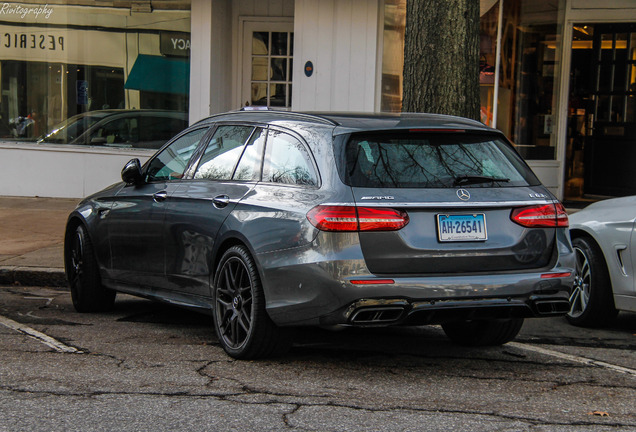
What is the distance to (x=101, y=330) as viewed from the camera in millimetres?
6934

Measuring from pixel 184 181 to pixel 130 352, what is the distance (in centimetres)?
127

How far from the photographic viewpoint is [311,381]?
541 centimetres

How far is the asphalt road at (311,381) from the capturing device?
4.64 metres

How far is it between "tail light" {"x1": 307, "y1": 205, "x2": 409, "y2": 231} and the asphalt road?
863 mm

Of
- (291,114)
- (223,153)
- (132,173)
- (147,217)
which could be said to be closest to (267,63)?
(132,173)

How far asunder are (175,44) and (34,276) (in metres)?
6.45

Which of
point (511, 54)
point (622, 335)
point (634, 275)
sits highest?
point (511, 54)

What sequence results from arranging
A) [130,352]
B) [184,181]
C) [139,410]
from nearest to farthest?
[139,410] → [130,352] → [184,181]

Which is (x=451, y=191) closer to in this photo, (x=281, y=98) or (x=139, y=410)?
(x=139, y=410)

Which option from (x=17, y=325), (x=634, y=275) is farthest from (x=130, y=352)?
(x=634, y=275)

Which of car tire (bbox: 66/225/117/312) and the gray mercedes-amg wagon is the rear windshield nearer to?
the gray mercedes-amg wagon

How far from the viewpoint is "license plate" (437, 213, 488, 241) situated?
5.40m

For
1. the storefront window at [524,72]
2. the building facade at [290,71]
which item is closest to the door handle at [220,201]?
the building facade at [290,71]

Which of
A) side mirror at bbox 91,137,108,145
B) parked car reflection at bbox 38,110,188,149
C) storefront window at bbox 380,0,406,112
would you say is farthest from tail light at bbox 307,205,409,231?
side mirror at bbox 91,137,108,145
